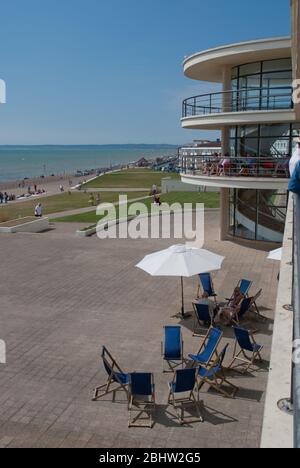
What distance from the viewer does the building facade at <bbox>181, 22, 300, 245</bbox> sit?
19.4m

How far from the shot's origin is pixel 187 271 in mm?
11758

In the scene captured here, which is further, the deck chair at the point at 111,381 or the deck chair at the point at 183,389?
the deck chair at the point at 111,381

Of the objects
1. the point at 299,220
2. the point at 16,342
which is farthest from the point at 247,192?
the point at 299,220

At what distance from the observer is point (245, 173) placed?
20250 millimetres

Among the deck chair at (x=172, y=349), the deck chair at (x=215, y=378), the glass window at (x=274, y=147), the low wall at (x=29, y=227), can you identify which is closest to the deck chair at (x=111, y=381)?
the deck chair at (x=172, y=349)

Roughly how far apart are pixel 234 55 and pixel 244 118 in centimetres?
303

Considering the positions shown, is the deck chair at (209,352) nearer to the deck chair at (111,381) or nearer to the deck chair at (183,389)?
the deck chair at (183,389)

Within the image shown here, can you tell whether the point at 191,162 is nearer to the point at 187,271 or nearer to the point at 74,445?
the point at 187,271

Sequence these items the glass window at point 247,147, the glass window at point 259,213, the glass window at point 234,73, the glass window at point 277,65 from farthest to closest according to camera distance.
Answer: the glass window at point 234,73 → the glass window at point 259,213 → the glass window at point 247,147 → the glass window at point 277,65

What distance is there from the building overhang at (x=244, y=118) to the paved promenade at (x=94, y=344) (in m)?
5.76

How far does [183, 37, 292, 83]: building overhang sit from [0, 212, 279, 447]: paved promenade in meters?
8.65

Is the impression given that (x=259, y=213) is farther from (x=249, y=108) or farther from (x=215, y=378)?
(x=215, y=378)

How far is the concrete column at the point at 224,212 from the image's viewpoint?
2295 centimetres

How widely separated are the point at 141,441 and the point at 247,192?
55.5 ft
